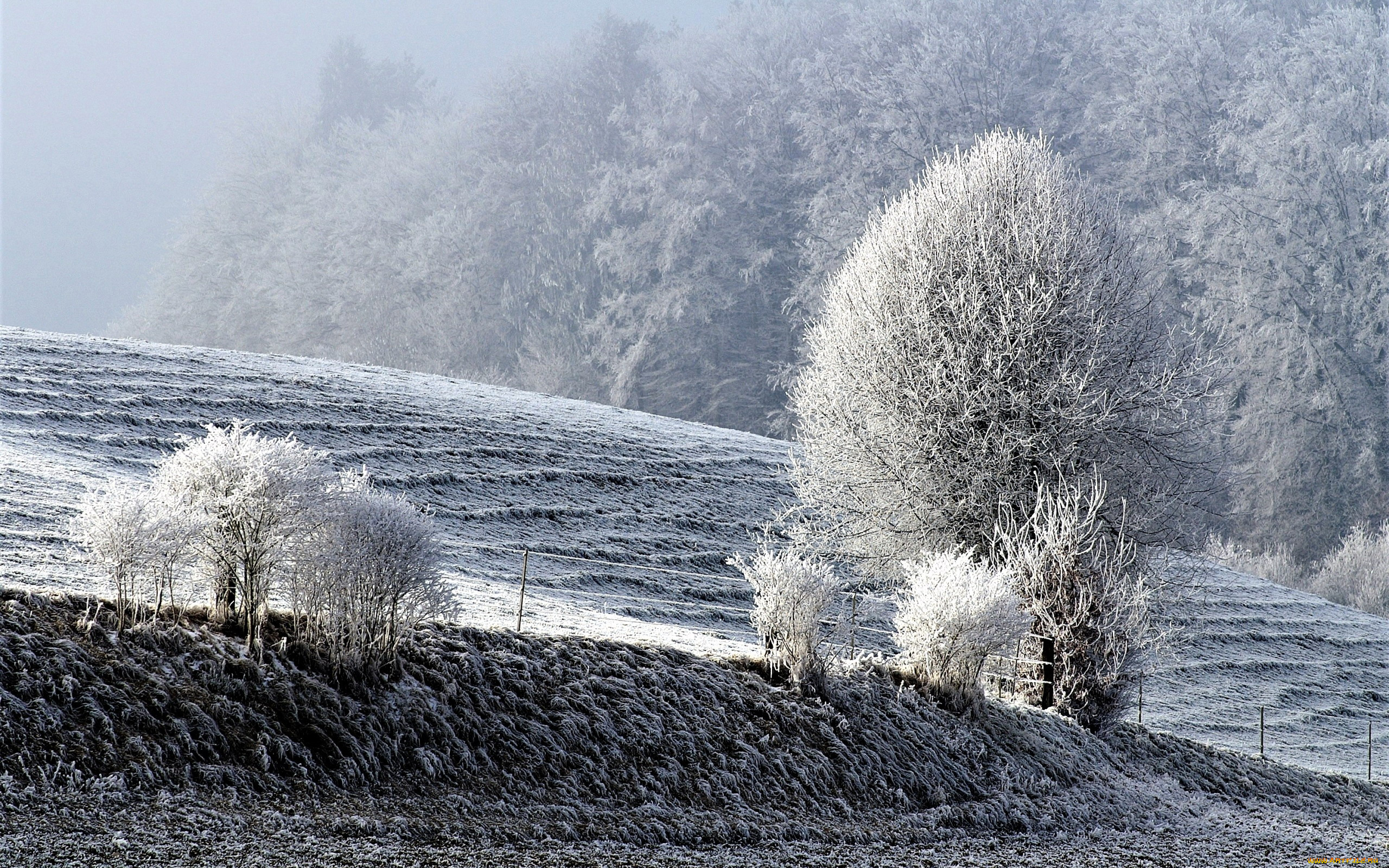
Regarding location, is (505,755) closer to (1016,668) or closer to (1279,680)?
(1016,668)

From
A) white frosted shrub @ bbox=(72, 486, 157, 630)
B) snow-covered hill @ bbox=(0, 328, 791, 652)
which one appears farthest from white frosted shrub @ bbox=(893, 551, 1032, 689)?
white frosted shrub @ bbox=(72, 486, 157, 630)

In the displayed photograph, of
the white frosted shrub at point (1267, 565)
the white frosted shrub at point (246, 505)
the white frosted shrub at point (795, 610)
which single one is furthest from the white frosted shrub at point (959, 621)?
the white frosted shrub at point (1267, 565)

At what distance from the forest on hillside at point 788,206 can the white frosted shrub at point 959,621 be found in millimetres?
22520

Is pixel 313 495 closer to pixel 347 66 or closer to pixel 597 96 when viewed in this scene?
pixel 597 96

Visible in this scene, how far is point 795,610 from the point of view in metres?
8.55

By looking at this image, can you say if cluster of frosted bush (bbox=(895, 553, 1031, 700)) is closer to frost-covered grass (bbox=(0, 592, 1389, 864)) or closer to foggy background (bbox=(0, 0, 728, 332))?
frost-covered grass (bbox=(0, 592, 1389, 864))

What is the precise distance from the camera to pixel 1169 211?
115 ft

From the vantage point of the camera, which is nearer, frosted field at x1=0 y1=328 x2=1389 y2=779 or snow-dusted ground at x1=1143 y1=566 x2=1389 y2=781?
frosted field at x1=0 y1=328 x2=1389 y2=779

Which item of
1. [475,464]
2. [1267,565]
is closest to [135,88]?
[475,464]

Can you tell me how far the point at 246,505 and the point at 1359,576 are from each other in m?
27.9

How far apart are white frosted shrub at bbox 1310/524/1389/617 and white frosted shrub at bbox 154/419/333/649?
26.5 m

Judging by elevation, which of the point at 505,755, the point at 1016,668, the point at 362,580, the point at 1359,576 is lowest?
the point at 505,755

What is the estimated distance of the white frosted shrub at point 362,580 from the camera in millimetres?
6750

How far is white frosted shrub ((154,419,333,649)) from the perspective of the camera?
6773 mm
